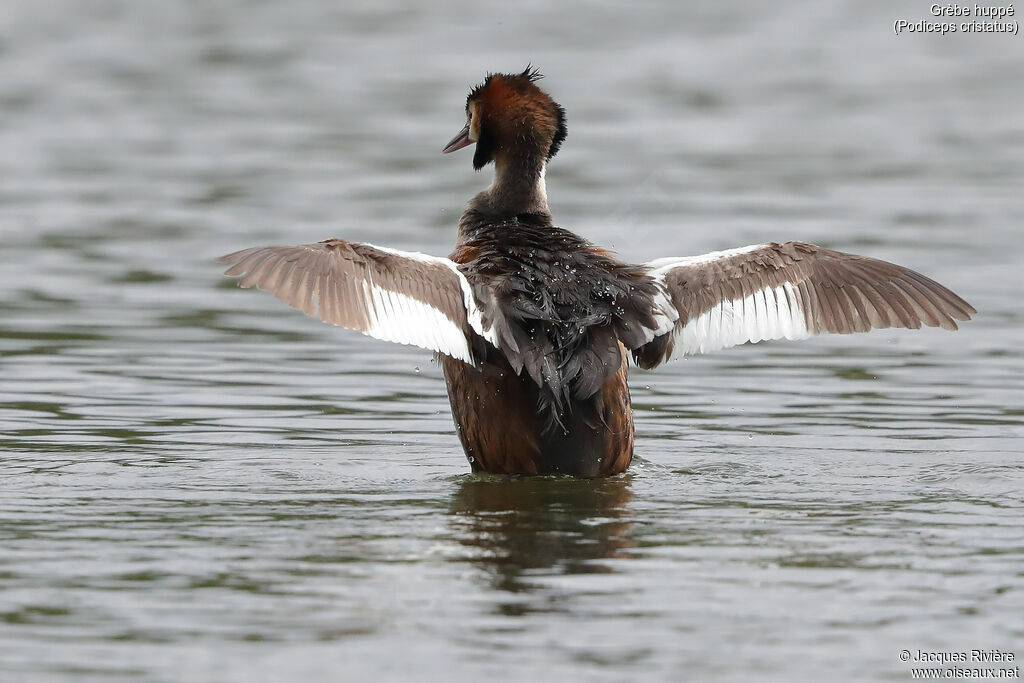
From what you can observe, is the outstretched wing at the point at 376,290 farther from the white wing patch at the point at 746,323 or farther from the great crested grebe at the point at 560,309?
the white wing patch at the point at 746,323

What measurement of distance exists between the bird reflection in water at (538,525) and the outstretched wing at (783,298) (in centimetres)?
75

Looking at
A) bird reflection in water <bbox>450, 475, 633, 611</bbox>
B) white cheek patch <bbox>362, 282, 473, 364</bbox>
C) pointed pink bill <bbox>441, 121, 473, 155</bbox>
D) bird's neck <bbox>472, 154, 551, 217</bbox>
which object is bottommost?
bird reflection in water <bbox>450, 475, 633, 611</bbox>

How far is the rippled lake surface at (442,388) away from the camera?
217 inches

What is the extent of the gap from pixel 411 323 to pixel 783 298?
1.82 m

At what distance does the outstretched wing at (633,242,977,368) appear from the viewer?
26.4ft

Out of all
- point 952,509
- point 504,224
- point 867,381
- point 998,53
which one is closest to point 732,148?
point 998,53

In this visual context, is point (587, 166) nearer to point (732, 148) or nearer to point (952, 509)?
point (732, 148)

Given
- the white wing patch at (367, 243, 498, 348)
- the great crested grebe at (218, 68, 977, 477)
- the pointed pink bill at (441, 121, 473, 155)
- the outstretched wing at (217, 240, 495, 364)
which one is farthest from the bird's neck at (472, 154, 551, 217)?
the outstretched wing at (217, 240, 495, 364)

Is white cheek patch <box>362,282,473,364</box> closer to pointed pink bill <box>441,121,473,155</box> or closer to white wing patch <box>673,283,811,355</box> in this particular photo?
white wing patch <box>673,283,811,355</box>

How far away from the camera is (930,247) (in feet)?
46.2

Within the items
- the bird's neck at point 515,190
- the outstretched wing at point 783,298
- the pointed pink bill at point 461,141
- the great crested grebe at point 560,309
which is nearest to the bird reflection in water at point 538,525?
the great crested grebe at point 560,309

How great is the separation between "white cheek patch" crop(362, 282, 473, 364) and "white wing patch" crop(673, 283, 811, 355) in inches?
42.8

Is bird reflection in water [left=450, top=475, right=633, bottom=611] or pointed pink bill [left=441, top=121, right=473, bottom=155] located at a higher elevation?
pointed pink bill [left=441, top=121, right=473, bottom=155]

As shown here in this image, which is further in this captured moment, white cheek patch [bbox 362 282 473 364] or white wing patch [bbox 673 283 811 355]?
white wing patch [bbox 673 283 811 355]
